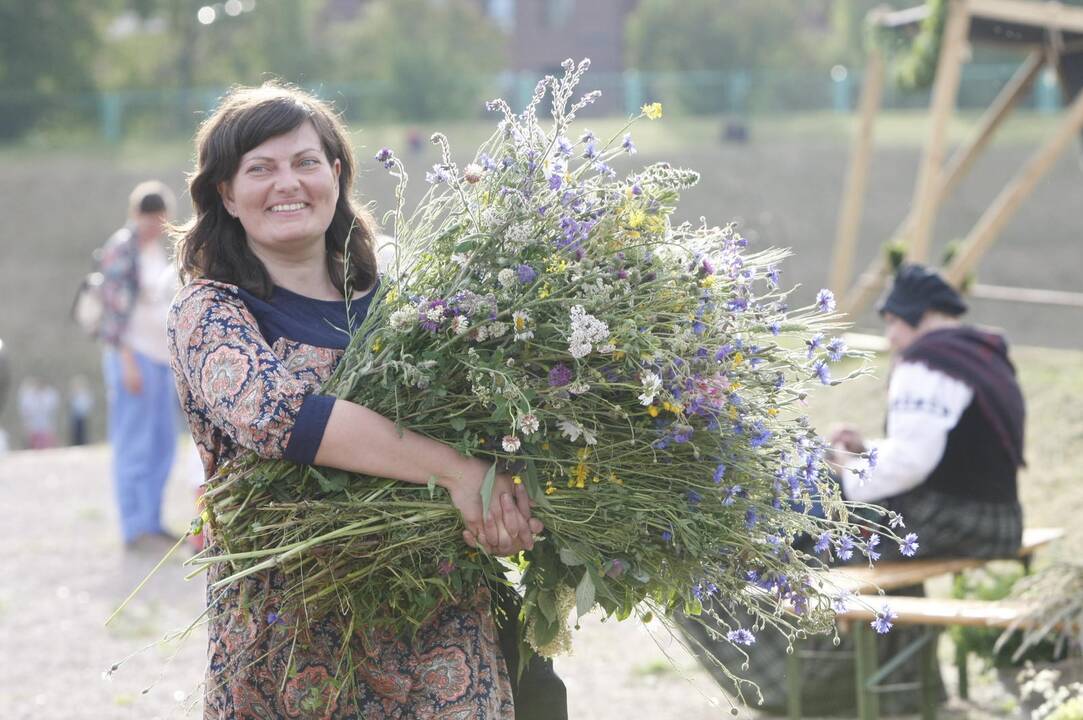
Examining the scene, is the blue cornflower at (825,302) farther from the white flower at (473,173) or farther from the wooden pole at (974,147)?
the wooden pole at (974,147)

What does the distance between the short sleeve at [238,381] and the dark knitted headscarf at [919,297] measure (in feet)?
10.5

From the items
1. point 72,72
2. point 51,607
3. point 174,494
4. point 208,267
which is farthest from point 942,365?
point 72,72

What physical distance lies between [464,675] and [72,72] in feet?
126

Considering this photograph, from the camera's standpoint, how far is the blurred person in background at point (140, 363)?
326 inches

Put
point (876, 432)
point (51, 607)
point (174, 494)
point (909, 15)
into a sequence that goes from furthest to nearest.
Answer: point (174, 494), point (909, 15), point (876, 432), point (51, 607)

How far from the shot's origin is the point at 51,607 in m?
7.74

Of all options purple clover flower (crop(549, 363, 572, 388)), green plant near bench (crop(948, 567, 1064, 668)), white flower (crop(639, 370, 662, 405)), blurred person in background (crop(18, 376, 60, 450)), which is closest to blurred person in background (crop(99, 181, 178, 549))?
green plant near bench (crop(948, 567, 1064, 668))

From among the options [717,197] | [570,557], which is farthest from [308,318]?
[717,197]

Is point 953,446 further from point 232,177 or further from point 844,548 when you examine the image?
point 232,177

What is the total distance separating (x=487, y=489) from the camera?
2553 millimetres

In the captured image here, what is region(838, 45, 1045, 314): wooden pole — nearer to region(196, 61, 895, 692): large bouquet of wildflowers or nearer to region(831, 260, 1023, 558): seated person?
region(831, 260, 1023, 558): seated person

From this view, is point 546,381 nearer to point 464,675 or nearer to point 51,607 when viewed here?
point 464,675

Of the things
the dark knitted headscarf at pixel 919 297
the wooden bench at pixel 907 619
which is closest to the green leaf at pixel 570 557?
the wooden bench at pixel 907 619

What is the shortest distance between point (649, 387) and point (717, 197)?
29315 mm
